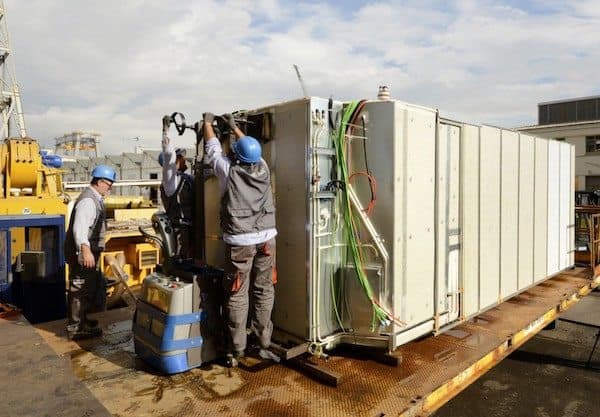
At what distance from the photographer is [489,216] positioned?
184 inches

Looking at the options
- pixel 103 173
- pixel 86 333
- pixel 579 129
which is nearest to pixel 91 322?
pixel 86 333

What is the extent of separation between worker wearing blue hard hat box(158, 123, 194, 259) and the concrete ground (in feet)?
11.2

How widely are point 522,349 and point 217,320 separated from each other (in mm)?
5473

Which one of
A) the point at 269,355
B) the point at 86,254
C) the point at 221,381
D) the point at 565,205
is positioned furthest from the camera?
the point at 565,205

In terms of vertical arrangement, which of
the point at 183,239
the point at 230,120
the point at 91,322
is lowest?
the point at 91,322

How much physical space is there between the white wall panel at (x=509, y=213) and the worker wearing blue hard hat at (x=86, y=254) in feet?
13.6

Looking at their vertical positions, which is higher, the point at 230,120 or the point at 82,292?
the point at 230,120

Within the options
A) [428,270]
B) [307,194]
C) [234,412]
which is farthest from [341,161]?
[234,412]

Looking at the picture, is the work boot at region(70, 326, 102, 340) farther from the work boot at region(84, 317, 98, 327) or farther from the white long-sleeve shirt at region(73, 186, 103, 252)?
the white long-sleeve shirt at region(73, 186, 103, 252)

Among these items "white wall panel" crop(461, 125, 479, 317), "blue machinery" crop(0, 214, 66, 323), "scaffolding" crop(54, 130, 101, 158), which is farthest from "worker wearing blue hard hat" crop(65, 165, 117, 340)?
"scaffolding" crop(54, 130, 101, 158)

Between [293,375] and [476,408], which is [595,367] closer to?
[476,408]

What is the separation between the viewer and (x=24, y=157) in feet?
22.2

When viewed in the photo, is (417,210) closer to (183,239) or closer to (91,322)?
(183,239)

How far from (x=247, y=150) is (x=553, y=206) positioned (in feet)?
16.0
